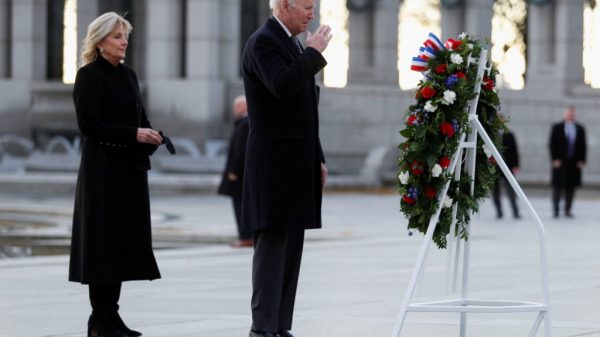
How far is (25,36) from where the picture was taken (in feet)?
135

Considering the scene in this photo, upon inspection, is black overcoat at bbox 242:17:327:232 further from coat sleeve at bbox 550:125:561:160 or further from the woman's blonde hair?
coat sleeve at bbox 550:125:561:160

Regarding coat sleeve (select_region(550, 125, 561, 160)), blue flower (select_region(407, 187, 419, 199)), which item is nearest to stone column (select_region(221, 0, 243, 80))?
coat sleeve (select_region(550, 125, 561, 160))

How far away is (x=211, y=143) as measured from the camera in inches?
1473

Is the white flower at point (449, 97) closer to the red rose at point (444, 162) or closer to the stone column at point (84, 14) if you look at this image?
the red rose at point (444, 162)

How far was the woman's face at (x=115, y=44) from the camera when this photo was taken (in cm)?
870

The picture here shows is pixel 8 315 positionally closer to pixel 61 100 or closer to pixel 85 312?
pixel 85 312

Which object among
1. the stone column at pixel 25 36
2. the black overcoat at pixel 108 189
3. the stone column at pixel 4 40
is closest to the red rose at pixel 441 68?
the black overcoat at pixel 108 189

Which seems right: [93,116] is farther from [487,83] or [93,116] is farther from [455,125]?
[487,83]

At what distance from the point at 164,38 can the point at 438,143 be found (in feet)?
104

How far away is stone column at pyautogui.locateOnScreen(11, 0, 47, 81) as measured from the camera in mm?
41125


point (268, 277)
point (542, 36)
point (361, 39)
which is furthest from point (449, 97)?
point (361, 39)

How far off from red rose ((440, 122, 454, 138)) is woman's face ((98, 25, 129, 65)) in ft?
7.01

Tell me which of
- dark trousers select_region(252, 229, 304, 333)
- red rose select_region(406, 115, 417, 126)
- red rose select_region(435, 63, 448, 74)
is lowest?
dark trousers select_region(252, 229, 304, 333)

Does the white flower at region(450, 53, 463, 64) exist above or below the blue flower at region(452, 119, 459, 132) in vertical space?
above
